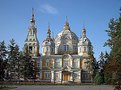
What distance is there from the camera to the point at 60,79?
78.6 metres

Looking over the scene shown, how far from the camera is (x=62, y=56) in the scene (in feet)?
267

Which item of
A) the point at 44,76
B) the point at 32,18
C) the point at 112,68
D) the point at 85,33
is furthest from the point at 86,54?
the point at 112,68

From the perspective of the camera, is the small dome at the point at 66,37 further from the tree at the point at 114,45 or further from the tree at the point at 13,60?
the tree at the point at 114,45

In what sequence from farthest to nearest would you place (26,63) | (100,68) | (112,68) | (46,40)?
(46,40) < (100,68) < (26,63) < (112,68)

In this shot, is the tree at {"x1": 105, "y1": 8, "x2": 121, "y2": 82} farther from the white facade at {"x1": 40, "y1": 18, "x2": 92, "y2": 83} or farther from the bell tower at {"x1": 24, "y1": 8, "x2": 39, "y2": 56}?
the bell tower at {"x1": 24, "y1": 8, "x2": 39, "y2": 56}

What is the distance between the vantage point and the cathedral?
7875cm

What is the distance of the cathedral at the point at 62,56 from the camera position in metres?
78.8

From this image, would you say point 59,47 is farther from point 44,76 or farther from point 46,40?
point 44,76

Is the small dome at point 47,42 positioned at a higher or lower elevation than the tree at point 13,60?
higher

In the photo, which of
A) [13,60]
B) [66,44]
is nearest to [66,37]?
[66,44]

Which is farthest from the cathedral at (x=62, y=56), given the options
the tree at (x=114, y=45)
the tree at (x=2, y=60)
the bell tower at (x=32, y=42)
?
the tree at (x=114, y=45)

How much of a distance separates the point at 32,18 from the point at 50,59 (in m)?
13.5

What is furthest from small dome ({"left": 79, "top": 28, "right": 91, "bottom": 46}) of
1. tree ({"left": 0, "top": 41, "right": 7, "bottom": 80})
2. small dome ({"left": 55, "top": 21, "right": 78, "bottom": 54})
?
tree ({"left": 0, "top": 41, "right": 7, "bottom": 80})

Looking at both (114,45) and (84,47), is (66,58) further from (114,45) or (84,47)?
(114,45)
